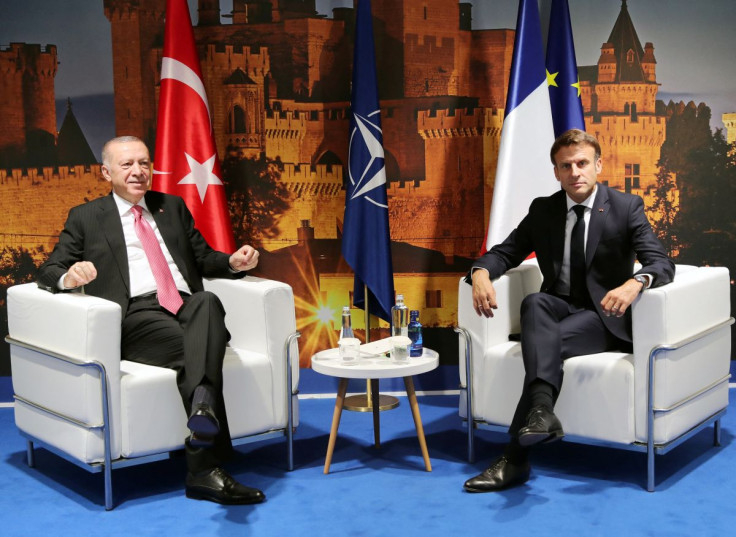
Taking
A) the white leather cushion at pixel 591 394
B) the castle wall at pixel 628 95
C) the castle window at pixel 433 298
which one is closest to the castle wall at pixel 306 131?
the castle window at pixel 433 298

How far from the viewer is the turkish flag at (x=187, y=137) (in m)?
4.73

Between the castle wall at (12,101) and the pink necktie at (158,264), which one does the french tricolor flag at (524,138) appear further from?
the castle wall at (12,101)

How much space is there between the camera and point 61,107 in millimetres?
5180

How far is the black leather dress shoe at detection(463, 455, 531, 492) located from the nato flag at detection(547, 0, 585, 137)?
2.01m

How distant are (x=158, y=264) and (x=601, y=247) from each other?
1.89m

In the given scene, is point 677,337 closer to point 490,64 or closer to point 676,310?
point 676,310

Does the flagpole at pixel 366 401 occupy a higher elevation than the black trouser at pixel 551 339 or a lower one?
lower

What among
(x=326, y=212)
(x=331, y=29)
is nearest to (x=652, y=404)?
(x=326, y=212)

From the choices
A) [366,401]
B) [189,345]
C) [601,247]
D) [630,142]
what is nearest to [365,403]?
[366,401]

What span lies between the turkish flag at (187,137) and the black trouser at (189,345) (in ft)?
3.78

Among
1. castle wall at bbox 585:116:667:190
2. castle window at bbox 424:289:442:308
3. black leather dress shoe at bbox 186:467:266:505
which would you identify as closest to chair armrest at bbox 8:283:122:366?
black leather dress shoe at bbox 186:467:266:505

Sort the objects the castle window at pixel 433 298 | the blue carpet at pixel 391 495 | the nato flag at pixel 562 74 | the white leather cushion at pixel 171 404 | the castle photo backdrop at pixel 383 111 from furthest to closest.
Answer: the castle window at pixel 433 298
the castle photo backdrop at pixel 383 111
the nato flag at pixel 562 74
the white leather cushion at pixel 171 404
the blue carpet at pixel 391 495

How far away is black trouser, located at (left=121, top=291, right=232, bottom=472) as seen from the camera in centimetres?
336

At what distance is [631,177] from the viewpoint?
5.21 meters
